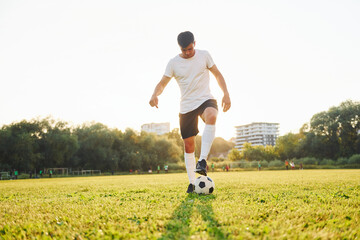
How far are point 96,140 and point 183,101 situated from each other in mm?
53318

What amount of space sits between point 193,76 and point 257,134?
183m

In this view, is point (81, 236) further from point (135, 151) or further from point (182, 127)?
point (135, 151)

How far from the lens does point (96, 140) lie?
182 feet

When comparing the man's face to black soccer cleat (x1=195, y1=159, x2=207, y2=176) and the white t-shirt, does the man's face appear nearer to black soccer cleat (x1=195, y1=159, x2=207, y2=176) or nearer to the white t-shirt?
the white t-shirt

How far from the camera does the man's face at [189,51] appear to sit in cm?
465

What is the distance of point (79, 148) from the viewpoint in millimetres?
52812

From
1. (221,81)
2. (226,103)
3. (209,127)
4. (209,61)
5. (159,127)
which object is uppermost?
(159,127)

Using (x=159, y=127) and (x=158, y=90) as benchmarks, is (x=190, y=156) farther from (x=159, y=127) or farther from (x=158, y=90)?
(x=159, y=127)

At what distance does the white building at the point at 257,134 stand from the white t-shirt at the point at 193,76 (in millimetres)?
179920

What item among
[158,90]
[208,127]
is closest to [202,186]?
[208,127]

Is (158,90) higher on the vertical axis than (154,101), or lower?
higher

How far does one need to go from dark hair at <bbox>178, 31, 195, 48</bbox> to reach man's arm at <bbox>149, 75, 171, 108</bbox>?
30.2 inches

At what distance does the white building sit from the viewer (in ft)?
588

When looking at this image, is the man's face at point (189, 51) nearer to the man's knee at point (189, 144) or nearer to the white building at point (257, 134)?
the man's knee at point (189, 144)
